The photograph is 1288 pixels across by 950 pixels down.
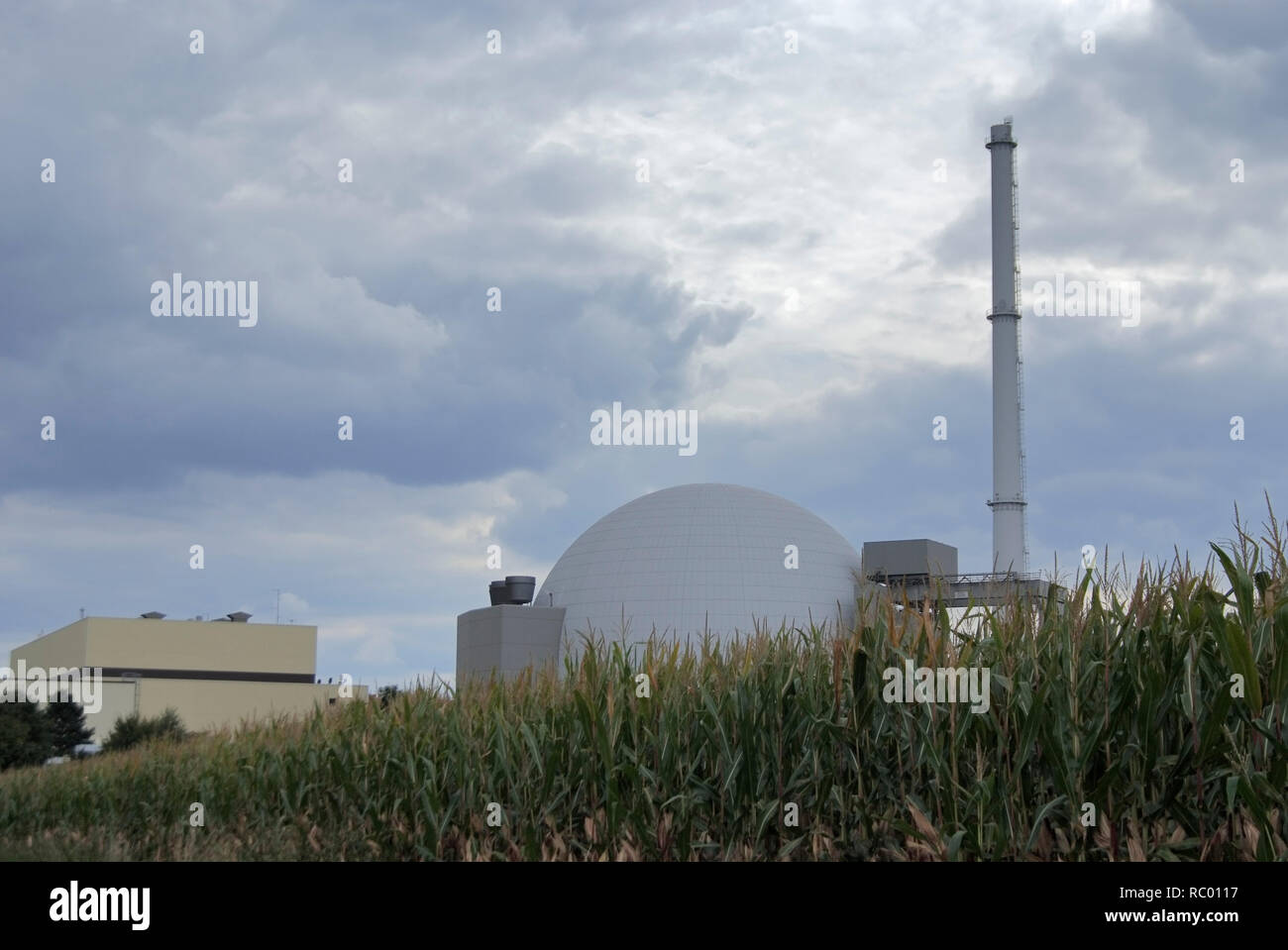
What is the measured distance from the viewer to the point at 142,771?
2264 centimetres

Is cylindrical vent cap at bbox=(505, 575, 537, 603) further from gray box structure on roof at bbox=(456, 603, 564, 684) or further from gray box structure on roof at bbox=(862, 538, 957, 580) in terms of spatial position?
gray box structure on roof at bbox=(862, 538, 957, 580)

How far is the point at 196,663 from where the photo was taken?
83.4 metres

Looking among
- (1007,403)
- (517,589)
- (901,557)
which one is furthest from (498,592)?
(1007,403)

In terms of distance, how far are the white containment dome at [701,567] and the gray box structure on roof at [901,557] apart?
4.75 ft

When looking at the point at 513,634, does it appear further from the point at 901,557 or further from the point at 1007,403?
the point at 1007,403

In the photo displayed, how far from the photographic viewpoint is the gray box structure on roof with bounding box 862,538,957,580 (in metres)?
61.6

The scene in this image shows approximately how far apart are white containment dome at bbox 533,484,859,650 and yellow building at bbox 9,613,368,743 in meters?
24.7

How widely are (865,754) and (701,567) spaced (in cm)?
4799

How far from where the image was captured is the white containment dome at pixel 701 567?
191ft
